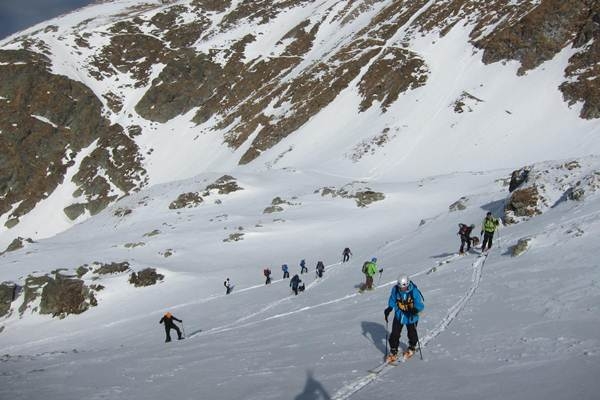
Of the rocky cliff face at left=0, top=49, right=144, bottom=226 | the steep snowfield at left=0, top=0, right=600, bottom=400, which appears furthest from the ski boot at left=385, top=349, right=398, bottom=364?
the rocky cliff face at left=0, top=49, right=144, bottom=226

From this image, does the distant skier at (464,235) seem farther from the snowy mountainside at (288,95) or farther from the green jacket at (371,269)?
the snowy mountainside at (288,95)

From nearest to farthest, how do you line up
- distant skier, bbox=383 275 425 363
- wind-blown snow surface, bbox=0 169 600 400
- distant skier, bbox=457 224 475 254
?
1. wind-blown snow surface, bbox=0 169 600 400
2. distant skier, bbox=383 275 425 363
3. distant skier, bbox=457 224 475 254

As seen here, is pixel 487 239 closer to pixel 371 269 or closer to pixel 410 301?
pixel 371 269

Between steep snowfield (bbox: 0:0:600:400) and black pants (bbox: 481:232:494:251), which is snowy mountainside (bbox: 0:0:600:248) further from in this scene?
black pants (bbox: 481:232:494:251)

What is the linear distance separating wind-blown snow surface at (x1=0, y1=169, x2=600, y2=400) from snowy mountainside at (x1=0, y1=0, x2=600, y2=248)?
879 inches

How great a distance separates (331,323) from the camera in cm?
1390

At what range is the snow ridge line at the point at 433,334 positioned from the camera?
315 inches

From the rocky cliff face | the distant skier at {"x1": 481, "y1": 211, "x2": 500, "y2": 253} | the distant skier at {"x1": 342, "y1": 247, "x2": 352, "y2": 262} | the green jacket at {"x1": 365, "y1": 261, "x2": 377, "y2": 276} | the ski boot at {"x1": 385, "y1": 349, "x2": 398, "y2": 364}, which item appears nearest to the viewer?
the ski boot at {"x1": 385, "y1": 349, "x2": 398, "y2": 364}

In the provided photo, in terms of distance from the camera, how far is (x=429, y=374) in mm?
8227

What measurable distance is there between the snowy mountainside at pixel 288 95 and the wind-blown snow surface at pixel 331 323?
73.2ft

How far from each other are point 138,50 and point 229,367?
12164 cm

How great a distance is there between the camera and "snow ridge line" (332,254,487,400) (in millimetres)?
8012

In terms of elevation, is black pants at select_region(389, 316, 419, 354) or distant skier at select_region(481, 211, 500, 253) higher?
distant skier at select_region(481, 211, 500, 253)

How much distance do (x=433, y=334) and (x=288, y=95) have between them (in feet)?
256
